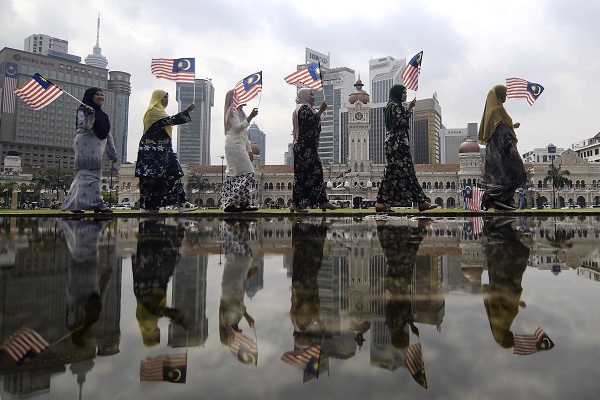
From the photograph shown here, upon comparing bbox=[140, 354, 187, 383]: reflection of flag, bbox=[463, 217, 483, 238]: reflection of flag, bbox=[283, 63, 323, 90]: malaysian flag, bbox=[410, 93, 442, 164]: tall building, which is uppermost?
bbox=[410, 93, 442, 164]: tall building

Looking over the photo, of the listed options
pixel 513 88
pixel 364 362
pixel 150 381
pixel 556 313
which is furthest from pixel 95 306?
pixel 513 88

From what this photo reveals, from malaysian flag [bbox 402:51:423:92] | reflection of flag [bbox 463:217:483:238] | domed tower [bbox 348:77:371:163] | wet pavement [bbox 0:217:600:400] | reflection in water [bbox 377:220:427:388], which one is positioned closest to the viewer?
wet pavement [bbox 0:217:600:400]

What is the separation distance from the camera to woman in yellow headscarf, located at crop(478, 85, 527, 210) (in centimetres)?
927

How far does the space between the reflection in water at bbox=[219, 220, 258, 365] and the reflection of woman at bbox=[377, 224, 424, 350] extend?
51 centimetres

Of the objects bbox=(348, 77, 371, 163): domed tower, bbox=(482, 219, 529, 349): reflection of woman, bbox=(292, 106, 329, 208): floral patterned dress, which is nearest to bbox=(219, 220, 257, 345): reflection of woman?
bbox=(482, 219, 529, 349): reflection of woman

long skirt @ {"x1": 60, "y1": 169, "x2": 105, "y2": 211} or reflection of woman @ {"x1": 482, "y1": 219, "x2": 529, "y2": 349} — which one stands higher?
long skirt @ {"x1": 60, "y1": 169, "x2": 105, "y2": 211}

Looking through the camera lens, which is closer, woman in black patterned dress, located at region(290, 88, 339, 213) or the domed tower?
woman in black patterned dress, located at region(290, 88, 339, 213)

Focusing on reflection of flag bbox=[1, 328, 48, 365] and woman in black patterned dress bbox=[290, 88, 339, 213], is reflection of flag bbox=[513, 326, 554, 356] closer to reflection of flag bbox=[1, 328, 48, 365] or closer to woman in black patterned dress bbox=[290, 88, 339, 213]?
reflection of flag bbox=[1, 328, 48, 365]

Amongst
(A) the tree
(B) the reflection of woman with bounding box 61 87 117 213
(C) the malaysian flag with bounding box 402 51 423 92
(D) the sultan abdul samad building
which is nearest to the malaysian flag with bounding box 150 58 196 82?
(B) the reflection of woman with bounding box 61 87 117 213

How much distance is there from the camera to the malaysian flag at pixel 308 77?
1079 centimetres

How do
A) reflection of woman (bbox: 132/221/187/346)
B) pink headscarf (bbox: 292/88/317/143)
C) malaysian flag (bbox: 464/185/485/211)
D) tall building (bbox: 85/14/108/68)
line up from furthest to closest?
tall building (bbox: 85/14/108/68)
malaysian flag (bbox: 464/185/485/211)
pink headscarf (bbox: 292/88/317/143)
reflection of woman (bbox: 132/221/187/346)

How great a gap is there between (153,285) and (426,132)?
343 feet

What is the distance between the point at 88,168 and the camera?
9094 millimetres

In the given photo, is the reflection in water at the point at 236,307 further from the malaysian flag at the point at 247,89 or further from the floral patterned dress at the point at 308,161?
the malaysian flag at the point at 247,89
